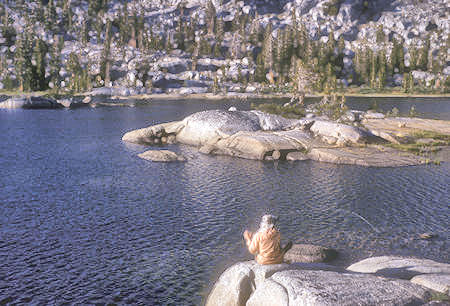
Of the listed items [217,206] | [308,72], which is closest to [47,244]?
[217,206]

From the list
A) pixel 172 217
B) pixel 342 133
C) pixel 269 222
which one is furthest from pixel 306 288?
pixel 342 133

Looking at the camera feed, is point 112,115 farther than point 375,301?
Yes

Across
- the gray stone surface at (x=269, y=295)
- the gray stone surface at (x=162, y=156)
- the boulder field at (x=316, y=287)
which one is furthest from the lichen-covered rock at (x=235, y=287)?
the gray stone surface at (x=162, y=156)

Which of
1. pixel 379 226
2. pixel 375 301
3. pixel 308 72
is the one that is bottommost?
pixel 379 226

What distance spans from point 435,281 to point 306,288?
17.5ft

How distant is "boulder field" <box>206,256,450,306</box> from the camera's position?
45.6 ft

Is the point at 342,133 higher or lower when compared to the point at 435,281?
higher

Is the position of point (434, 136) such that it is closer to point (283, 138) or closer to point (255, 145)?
point (283, 138)

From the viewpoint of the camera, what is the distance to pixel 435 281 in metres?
15.9

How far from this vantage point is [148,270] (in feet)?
74.2

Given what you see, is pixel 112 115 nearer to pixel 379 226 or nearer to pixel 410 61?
pixel 379 226

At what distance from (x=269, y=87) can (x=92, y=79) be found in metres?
75.0

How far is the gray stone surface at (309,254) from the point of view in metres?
23.5

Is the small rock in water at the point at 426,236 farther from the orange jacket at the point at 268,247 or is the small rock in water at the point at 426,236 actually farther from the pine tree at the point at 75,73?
the pine tree at the point at 75,73
